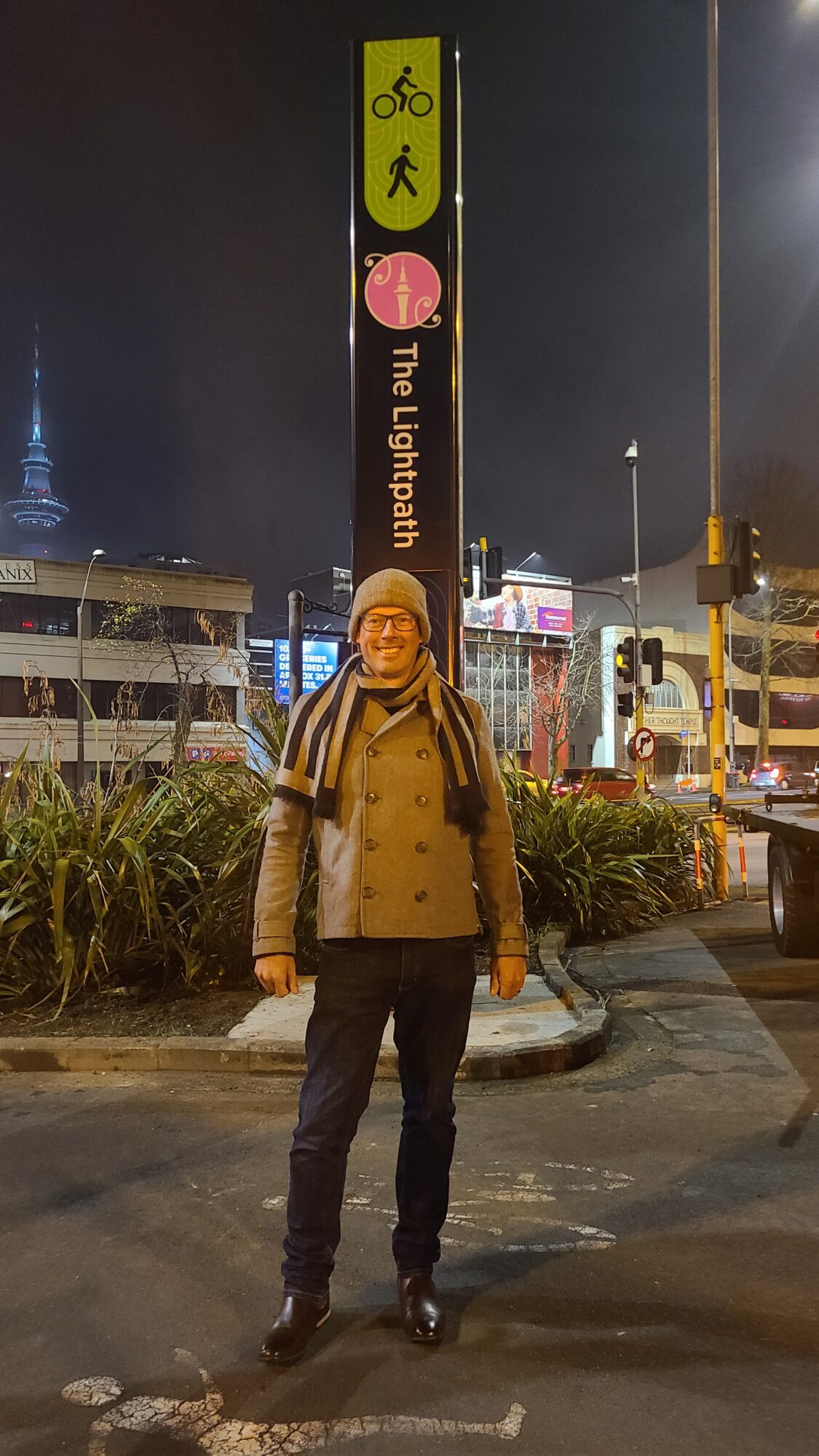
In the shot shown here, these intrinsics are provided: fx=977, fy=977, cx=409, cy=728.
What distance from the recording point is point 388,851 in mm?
2646

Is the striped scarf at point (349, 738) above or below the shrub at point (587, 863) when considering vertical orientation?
above

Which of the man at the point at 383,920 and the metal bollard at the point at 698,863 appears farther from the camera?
the metal bollard at the point at 698,863

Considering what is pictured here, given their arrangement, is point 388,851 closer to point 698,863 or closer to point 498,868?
point 498,868

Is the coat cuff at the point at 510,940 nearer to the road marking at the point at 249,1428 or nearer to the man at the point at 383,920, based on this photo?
the man at the point at 383,920

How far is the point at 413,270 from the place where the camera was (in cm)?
746

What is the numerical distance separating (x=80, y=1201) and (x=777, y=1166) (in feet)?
8.73

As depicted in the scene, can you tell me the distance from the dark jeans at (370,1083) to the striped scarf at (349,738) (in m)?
0.40

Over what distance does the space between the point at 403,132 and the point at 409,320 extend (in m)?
1.50

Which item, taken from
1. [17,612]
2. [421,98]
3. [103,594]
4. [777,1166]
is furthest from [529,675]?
[777,1166]

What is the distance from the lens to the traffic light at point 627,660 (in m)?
19.0

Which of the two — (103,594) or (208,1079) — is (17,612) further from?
(208,1079)

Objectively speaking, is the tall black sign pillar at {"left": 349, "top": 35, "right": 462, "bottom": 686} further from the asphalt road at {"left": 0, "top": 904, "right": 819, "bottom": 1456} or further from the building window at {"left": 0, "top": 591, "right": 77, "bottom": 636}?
the building window at {"left": 0, "top": 591, "right": 77, "bottom": 636}

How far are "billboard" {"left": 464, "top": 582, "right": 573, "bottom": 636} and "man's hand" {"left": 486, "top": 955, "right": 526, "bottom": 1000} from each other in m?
48.8

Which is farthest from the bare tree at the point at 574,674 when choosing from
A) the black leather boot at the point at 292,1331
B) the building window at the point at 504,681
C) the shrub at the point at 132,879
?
the black leather boot at the point at 292,1331
